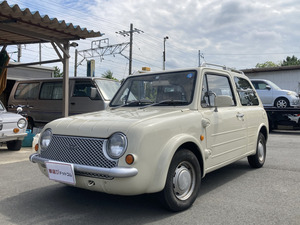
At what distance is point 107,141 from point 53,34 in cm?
616

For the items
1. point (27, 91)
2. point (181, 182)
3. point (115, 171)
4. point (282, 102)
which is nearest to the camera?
point (115, 171)

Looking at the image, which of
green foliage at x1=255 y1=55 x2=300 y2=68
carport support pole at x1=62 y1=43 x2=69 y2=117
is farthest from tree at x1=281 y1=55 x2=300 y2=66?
carport support pole at x1=62 y1=43 x2=69 y2=117

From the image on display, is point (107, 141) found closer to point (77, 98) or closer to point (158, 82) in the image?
point (158, 82)

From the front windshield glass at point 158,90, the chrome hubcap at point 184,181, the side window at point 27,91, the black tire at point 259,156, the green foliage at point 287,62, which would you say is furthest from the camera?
the green foliage at point 287,62

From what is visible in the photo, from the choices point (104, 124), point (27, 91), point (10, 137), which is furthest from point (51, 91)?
point (104, 124)

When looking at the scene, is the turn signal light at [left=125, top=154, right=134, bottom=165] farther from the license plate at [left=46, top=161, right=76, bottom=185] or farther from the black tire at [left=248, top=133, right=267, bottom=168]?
the black tire at [left=248, top=133, right=267, bottom=168]

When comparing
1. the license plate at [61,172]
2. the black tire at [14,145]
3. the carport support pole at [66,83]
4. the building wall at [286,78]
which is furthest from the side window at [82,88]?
the building wall at [286,78]

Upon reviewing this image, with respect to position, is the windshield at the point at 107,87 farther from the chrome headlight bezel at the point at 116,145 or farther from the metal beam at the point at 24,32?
the chrome headlight bezel at the point at 116,145

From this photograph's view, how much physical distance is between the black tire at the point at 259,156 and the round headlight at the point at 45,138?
3682 mm

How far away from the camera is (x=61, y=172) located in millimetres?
3279

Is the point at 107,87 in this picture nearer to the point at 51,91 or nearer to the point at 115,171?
the point at 51,91

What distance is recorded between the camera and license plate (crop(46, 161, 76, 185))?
125 inches

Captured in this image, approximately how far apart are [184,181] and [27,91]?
29.2ft

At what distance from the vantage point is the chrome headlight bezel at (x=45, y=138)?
3.67 meters
